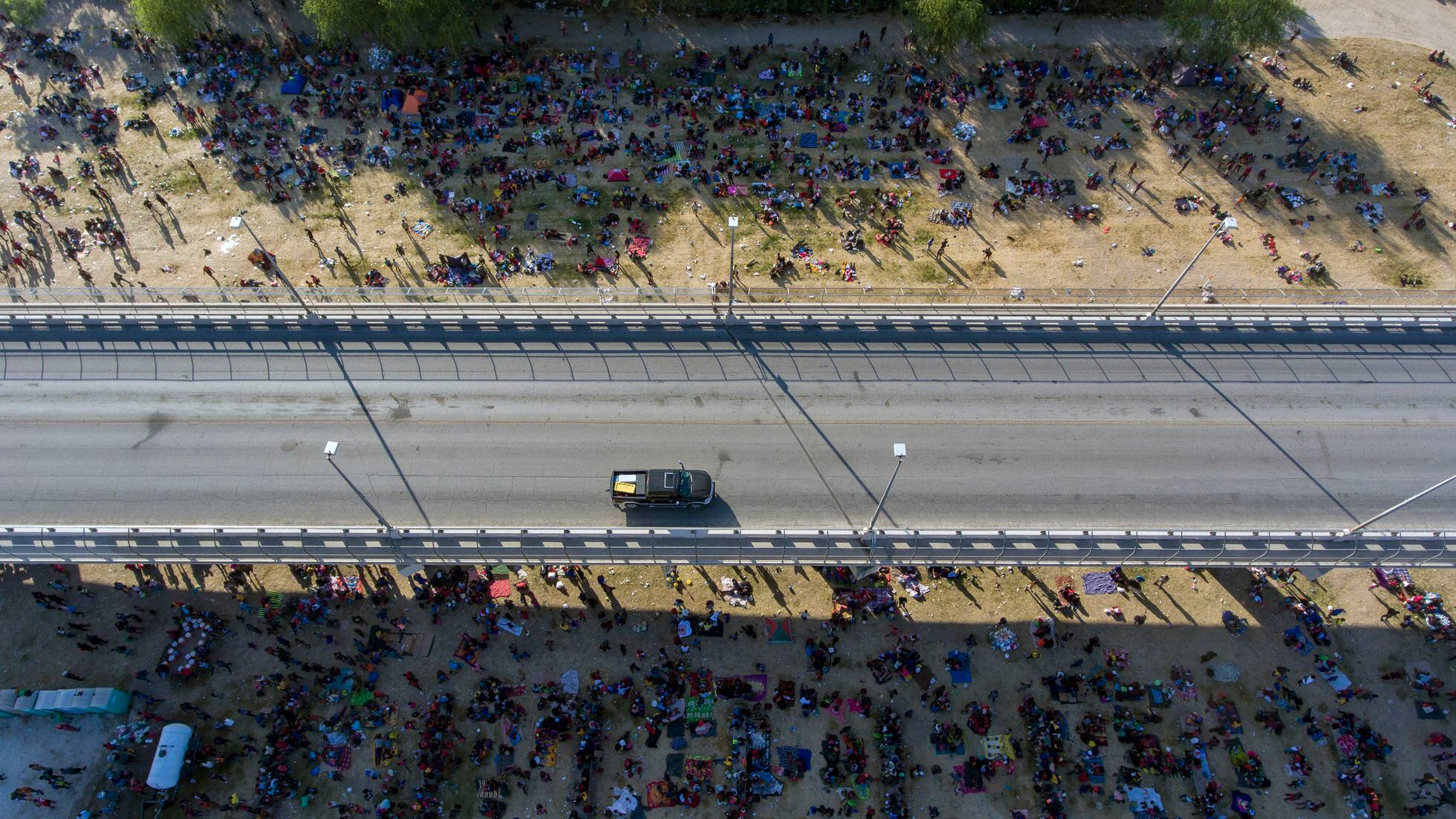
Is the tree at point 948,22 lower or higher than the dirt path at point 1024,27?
lower

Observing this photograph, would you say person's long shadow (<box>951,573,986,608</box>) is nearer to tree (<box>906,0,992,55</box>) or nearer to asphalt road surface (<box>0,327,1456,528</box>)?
asphalt road surface (<box>0,327,1456,528</box>)

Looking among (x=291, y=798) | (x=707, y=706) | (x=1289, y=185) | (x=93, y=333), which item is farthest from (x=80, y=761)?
(x=1289, y=185)

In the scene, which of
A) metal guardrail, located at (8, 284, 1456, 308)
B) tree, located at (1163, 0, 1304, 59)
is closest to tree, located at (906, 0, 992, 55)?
tree, located at (1163, 0, 1304, 59)

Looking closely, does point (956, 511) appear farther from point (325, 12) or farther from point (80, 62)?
point (80, 62)

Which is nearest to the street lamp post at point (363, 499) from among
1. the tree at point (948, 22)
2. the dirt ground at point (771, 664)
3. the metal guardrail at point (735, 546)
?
the metal guardrail at point (735, 546)

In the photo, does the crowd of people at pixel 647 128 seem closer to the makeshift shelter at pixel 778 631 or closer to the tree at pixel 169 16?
the tree at pixel 169 16
